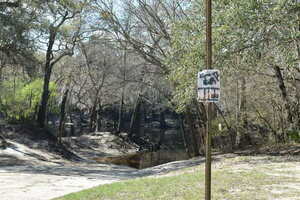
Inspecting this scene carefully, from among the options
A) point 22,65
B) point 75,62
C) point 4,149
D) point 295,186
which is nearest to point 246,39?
point 295,186

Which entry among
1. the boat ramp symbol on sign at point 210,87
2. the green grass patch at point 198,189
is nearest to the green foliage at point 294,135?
the green grass patch at point 198,189

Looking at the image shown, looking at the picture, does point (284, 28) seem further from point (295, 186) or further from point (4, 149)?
point (4, 149)

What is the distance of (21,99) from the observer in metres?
34.7

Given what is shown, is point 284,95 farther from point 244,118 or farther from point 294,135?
point 244,118

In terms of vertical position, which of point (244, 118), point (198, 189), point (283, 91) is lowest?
point (198, 189)

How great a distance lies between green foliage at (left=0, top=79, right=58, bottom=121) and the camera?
108 feet

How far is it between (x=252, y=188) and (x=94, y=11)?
53.8 ft

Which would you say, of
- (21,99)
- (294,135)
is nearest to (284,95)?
(294,135)

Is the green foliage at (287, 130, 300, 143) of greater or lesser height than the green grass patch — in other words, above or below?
above

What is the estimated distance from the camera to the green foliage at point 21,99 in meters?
33.0

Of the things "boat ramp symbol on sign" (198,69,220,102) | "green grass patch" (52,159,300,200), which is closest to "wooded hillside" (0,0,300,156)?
"green grass patch" (52,159,300,200)

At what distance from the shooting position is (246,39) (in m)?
11.0

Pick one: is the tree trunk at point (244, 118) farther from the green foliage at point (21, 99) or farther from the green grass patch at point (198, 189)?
the green foliage at point (21, 99)

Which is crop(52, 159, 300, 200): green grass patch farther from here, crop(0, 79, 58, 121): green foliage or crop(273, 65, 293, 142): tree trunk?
crop(0, 79, 58, 121): green foliage
